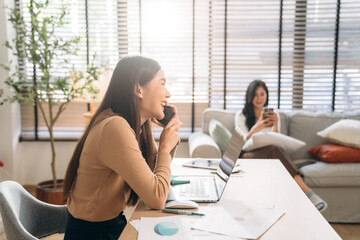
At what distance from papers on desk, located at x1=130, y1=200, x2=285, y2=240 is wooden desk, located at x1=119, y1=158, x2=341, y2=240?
0.03 meters

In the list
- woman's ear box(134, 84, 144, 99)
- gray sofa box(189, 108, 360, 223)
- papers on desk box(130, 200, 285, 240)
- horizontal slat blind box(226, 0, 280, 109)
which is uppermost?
horizontal slat blind box(226, 0, 280, 109)

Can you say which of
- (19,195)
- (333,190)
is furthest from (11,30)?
(333,190)

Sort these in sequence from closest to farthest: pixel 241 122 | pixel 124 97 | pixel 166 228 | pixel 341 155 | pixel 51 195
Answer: pixel 166 228 → pixel 124 97 → pixel 341 155 → pixel 51 195 → pixel 241 122

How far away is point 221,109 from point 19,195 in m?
2.95

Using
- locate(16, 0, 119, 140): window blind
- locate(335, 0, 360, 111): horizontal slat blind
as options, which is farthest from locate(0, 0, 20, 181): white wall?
locate(335, 0, 360, 111): horizontal slat blind

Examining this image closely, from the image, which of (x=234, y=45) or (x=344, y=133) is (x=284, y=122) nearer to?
(x=344, y=133)

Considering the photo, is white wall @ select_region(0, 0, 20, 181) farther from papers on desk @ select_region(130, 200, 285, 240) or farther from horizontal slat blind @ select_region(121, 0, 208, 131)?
papers on desk @ select_region(130, 200, 285, 240)

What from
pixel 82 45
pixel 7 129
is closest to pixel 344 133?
pixel 82 45

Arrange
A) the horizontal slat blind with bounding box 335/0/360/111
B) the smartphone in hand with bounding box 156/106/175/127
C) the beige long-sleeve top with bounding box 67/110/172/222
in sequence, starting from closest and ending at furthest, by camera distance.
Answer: the beige long-sleeve top with bounding box 67/110/172/222 → the smartphone in hand with bounding box 156/106/175/127 → the horizontal slat blind with bounding box 335/0/360/111

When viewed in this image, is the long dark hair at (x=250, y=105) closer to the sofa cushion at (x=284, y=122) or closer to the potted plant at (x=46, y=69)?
the sofa cushion at (x=284, y=122)

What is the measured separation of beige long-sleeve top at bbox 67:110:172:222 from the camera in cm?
127

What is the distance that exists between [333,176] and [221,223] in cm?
226

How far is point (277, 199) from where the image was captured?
145 cm

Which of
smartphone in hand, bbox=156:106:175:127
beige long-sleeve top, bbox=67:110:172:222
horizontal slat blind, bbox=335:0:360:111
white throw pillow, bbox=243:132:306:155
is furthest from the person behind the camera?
horizontal slat blind, bbox=335:0:360:111
